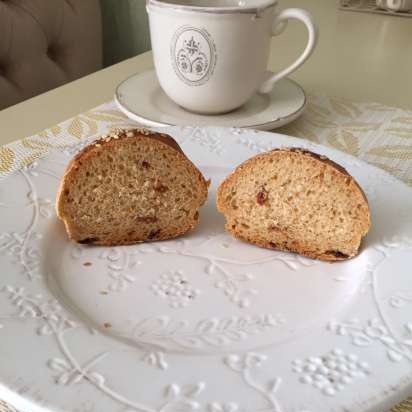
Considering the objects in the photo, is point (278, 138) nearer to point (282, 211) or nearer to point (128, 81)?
point (282, 211)

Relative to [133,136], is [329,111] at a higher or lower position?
lower

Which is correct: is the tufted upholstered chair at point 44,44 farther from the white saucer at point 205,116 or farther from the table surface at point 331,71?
the white saucer at point 205,116

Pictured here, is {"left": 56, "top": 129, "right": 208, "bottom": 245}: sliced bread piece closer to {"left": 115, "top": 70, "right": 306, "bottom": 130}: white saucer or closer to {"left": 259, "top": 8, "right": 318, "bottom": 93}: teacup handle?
{"left": 115, "top": 70, "right": 306, "bottom": 130}: white saucer

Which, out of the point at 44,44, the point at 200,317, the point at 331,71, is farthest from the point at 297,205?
the point at 44,44

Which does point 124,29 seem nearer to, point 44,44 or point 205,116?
point 44,44

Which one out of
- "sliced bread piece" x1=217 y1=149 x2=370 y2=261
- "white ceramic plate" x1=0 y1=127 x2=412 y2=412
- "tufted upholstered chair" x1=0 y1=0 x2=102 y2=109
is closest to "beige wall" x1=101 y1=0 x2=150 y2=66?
"tufted upholstered chair" x1=0 y1=0 x2=102 y2=109

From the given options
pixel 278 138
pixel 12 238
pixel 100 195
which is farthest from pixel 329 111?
pixel 12 238
